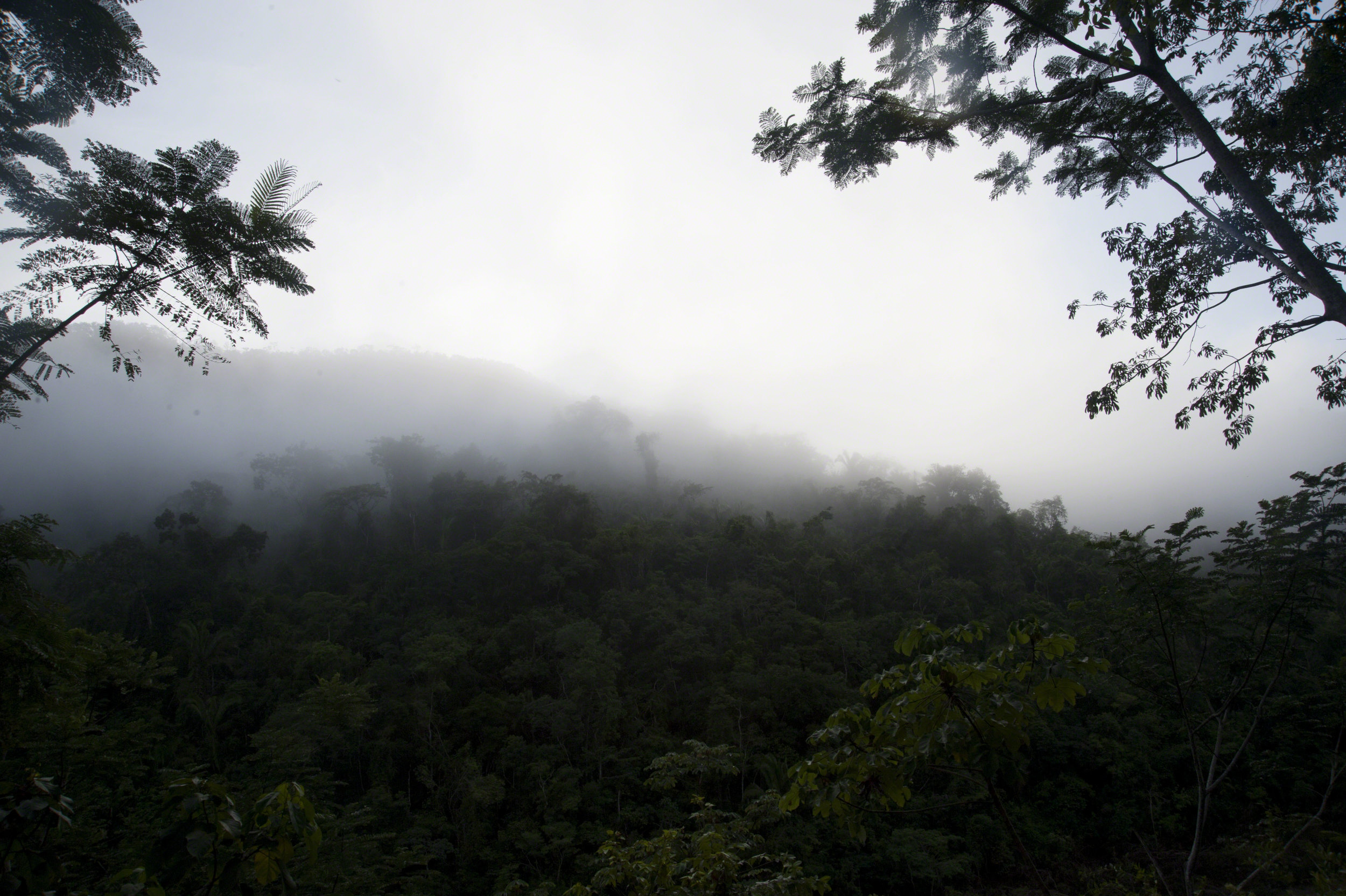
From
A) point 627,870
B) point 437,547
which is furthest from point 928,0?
point 437,547

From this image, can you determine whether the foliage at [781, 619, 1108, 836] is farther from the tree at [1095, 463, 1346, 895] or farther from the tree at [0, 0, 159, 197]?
the tree at [0, 0, 159, 197]

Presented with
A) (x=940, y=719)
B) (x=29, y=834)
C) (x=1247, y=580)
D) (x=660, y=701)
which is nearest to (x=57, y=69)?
(x=29, y=834)

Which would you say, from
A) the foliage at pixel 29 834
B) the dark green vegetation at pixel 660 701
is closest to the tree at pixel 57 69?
the dark green vegetation at pixel 660 701

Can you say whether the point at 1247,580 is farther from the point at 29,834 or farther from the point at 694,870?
the point at 29,834

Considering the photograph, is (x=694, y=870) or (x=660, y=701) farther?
(x=660, y=701)

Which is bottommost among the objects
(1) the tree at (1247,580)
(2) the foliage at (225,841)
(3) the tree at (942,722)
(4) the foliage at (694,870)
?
(4) the foliage at (694,870)

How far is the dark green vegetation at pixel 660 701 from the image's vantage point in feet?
7.20

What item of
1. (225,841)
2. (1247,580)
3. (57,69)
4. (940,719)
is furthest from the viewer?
(1247,580)

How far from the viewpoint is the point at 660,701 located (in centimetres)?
1973

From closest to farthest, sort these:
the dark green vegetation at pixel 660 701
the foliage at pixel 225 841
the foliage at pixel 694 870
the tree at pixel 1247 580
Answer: the foliage at pixel 225 841, the dark green vegetation at pixel 660 701, the foliage at pixel 694 870, the tree at pixel 1247 580

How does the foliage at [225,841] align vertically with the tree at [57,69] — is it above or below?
below

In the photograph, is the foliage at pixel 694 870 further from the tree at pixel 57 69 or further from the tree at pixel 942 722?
the tree at pixel 57 69

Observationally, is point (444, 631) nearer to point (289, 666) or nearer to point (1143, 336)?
point (289, 666)

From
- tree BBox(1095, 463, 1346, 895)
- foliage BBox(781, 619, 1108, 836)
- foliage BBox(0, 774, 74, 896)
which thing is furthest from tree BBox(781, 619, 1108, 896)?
tree BBox(1095, 463, 1346, 895)
